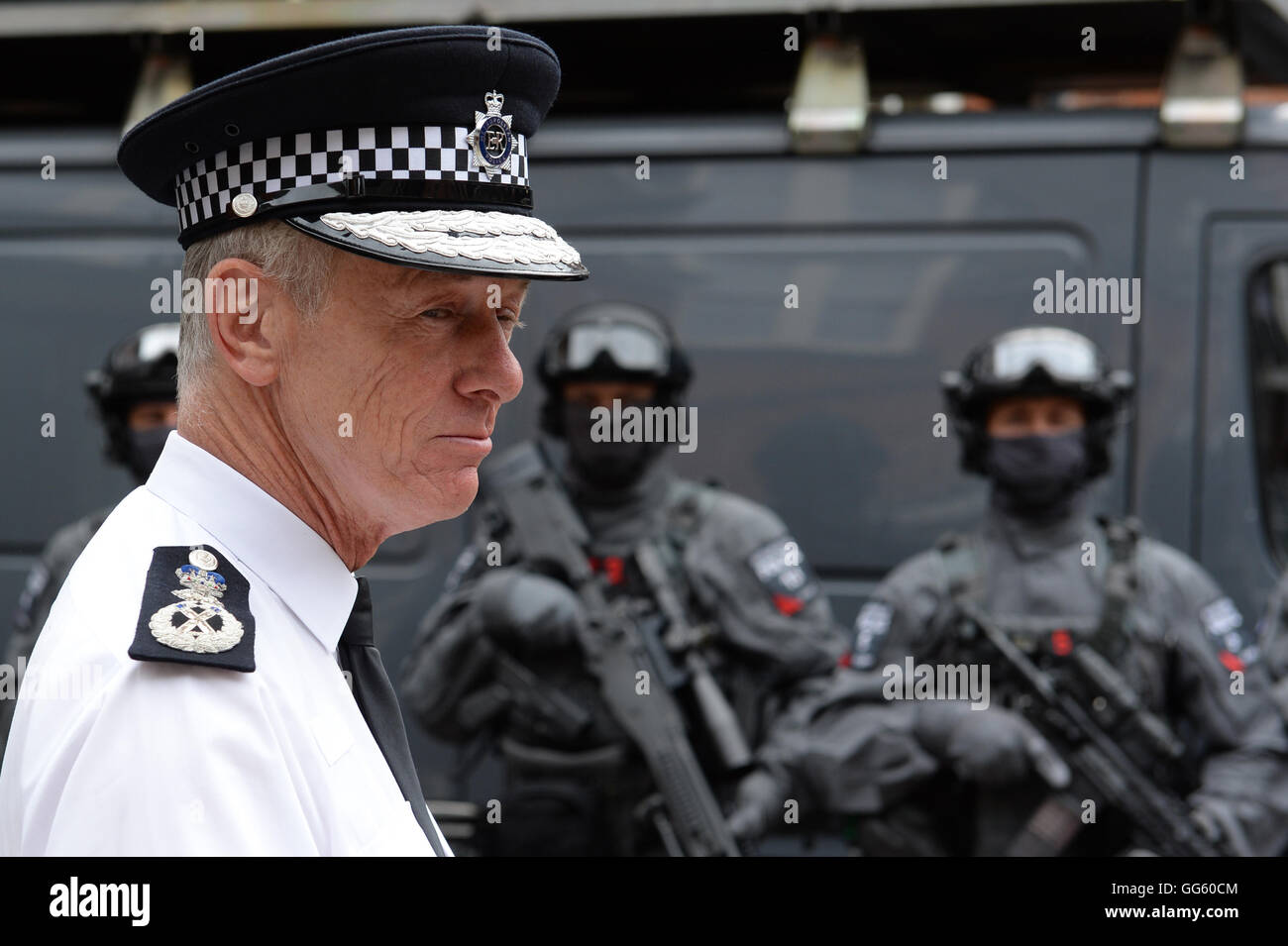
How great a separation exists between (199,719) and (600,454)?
299 cm

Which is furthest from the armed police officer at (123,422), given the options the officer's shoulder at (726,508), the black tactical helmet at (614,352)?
the officer's shoulder at (726,508)

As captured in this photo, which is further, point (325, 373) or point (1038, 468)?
point (1038, 468)

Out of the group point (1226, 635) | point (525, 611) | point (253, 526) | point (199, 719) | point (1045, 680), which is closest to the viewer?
point (199, 719)

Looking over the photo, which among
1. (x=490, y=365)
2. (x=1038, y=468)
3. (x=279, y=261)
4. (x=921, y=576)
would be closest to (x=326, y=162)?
(x=279, y=261)

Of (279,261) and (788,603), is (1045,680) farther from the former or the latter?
(279,261)

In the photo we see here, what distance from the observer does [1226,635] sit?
352cm

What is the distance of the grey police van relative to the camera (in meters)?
3.58

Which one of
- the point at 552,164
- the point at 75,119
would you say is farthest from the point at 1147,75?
the point at 75,119

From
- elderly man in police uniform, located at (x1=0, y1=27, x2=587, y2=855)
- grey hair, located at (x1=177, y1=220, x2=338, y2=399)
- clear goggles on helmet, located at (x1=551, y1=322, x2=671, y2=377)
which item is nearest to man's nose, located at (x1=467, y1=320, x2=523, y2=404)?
elderly man in police uniform, located at (x1=0, y1=27, x2=587, y2=855)

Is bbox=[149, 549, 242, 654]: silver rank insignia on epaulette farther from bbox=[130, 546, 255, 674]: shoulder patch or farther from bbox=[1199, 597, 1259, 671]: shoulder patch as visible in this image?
bbox=[1199, 597, 1259, 671]: shoulder patch

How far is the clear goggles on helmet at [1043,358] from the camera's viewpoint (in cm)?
354

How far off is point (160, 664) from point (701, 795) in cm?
286

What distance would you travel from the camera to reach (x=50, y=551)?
3896 mm
